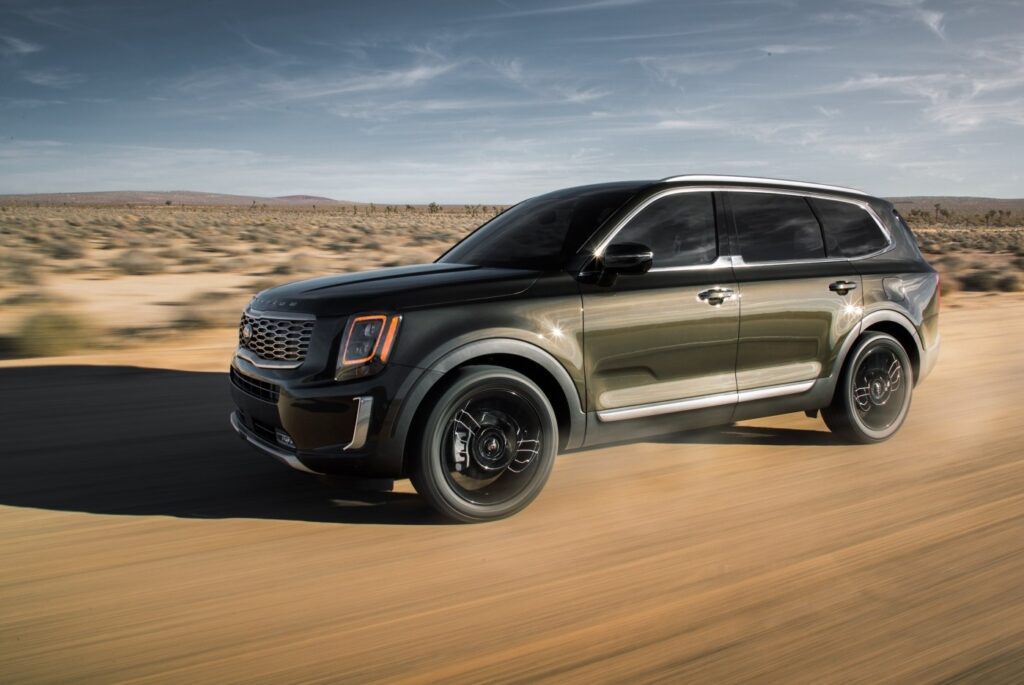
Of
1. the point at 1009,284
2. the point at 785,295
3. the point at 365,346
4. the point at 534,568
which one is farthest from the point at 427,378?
the point at 1009,284

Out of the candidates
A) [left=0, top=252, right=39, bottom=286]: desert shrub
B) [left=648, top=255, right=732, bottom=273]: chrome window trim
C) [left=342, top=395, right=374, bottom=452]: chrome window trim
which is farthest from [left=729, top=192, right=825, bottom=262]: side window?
[left=0, top=252, right=39, bottom=286]: desert shrub

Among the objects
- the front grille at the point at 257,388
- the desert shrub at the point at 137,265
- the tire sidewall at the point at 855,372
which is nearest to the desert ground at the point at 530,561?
the tire sidewall at the point at 855,372

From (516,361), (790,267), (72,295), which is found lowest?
(72,295)

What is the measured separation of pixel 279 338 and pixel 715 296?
2.55 m

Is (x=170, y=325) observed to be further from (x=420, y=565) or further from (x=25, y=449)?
(x=420, y=565)

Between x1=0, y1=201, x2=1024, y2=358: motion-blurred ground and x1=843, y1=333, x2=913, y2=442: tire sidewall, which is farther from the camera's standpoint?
x1=0, y1=201, x2=1024, y2=358: motion-blurred ground

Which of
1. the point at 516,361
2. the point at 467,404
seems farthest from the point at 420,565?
the point at 516,361

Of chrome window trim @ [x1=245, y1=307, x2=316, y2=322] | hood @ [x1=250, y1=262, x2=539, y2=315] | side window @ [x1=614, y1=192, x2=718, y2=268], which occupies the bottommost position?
chrome window trim @ [x1=245, y1=307, x2=316, y2=322]

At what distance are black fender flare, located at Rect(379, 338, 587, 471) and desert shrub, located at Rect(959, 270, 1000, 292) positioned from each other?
63.2 feet

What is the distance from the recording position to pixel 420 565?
4297 millimetres

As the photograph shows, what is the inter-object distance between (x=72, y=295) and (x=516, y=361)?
13634mm

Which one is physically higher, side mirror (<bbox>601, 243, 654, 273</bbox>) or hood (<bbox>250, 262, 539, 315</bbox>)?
side mirror (<bbox>601, 243, 654, 273</bbox>)

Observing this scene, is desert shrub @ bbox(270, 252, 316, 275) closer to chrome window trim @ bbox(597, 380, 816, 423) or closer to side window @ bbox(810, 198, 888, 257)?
side window @ bbox(810, 198, 888, 257)

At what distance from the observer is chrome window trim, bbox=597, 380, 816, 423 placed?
527cm
